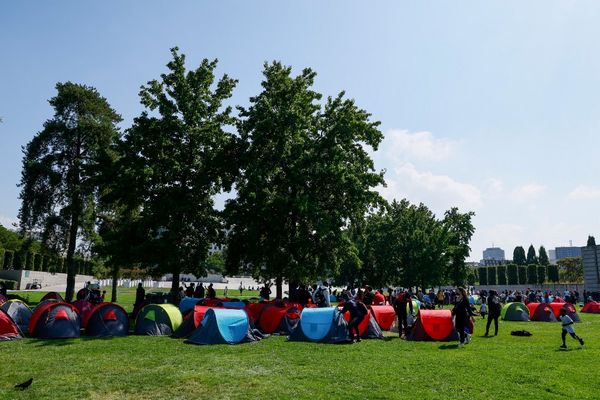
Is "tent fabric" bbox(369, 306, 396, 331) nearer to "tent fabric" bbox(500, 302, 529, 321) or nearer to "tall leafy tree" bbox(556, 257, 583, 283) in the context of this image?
"tent fabric" bbox(500, 302, 529, 321)

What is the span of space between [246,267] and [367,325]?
15105 millimetres

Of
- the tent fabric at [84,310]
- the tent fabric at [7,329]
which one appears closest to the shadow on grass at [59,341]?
the tent fabric at [7,329]

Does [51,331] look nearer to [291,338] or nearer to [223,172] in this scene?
[291,338]

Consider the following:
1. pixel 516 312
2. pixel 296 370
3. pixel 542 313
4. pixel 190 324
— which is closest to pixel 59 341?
pixel 190 324

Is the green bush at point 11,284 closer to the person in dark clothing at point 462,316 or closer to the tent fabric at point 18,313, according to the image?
the tent fabric at point 18,313

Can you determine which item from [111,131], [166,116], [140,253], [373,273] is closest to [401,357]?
[140,253]

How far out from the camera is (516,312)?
2577 centimetres

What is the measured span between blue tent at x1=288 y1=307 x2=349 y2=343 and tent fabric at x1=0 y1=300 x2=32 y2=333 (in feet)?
35.7

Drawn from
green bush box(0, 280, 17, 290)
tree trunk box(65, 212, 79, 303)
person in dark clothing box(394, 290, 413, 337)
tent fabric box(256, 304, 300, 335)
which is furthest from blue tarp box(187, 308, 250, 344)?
green bush box(0, 280, 17, 290)

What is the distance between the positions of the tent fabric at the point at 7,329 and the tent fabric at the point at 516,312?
79.2 feet

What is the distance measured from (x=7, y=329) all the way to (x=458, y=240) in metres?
49.0

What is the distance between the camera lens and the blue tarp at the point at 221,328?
1541 centimetres

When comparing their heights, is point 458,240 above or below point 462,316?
above

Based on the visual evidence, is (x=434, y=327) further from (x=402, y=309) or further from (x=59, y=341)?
(x=59, y=341)
